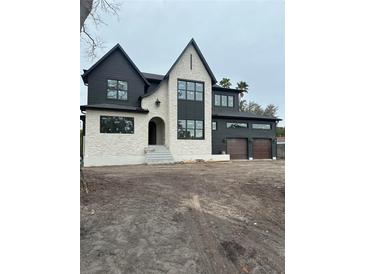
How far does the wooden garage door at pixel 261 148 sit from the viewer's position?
667 inches

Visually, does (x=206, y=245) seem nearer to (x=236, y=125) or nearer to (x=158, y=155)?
(x=158, y=155)

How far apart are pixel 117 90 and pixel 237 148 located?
1052cm

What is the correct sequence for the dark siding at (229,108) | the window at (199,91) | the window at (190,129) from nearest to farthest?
the window at (190,129)
the window at (199,91)
the dark siding at (229,108)

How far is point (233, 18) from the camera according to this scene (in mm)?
3439

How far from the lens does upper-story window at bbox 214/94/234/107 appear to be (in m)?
17.5

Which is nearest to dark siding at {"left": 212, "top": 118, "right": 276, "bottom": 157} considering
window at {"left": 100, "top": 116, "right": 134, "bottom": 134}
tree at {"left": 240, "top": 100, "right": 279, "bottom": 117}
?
window at {"left": 100, "top": 116, "right": 134, "bottom": 134}

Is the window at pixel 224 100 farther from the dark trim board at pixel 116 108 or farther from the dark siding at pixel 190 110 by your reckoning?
the dark trim board at pixel 116 108

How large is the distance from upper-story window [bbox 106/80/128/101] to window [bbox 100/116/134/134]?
5.66 feet

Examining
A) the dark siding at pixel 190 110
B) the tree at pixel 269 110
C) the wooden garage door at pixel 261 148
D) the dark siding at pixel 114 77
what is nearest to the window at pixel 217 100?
the dark siding at pixel 190 110

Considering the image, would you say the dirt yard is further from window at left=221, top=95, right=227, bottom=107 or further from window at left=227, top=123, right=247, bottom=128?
window at left=221, top=95, right=227, bottom=107

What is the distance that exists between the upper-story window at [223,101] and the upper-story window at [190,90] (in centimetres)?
301

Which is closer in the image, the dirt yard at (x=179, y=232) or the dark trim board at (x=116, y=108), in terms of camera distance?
the dirt yard at (x=179, y=232)
